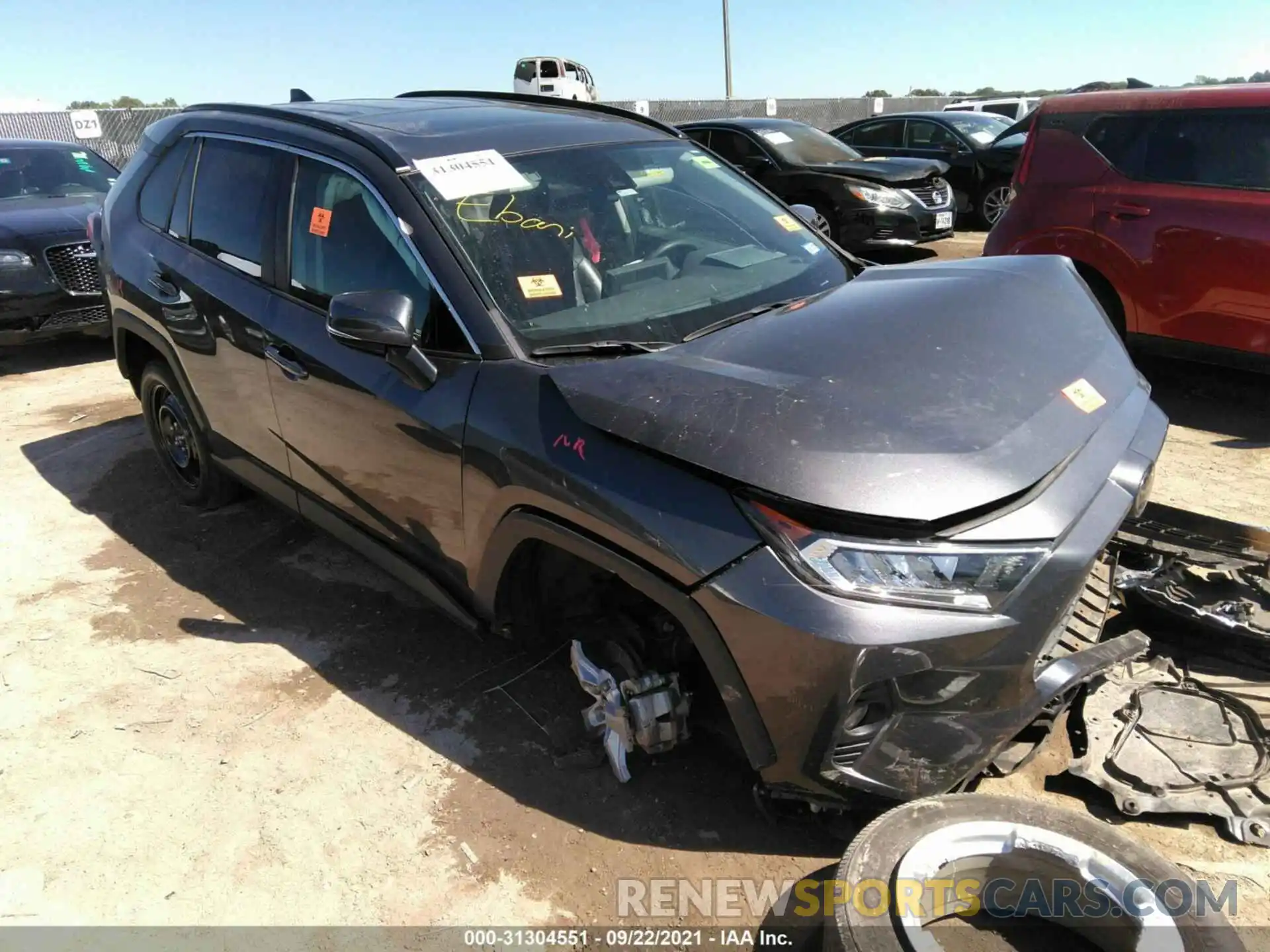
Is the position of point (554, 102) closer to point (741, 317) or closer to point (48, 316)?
point (741, 317)

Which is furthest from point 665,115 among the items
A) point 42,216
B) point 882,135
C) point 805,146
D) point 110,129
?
point 42,216

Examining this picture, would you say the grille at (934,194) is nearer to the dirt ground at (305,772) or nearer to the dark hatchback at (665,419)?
the dirt ground at (305,772)

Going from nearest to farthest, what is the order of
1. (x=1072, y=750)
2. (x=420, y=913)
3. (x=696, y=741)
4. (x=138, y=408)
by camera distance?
(x=420, y=913) < (x=1072, y=750) < (x=696, y=741) < (x=138, y=408)

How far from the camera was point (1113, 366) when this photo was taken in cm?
259

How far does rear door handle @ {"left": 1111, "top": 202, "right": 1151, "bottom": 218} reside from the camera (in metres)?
5.11

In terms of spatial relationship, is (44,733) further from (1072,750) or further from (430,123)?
(1072,750)

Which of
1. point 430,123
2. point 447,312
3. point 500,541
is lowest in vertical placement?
point 500,541

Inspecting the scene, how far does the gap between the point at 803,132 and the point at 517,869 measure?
951 centimetres

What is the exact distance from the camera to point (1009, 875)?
2.01 metres

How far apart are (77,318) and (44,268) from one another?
448 millimetres

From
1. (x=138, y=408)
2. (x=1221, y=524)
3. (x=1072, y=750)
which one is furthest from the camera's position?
(x=138, y=408)

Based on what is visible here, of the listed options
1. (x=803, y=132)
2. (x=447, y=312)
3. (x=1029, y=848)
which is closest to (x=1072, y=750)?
(x=1029, y=848)

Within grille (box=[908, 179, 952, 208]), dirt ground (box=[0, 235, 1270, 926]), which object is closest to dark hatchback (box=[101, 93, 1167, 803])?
dirt ground (box=[0, 235, 1270, 926])

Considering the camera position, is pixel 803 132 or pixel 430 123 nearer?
pixel 430 123
